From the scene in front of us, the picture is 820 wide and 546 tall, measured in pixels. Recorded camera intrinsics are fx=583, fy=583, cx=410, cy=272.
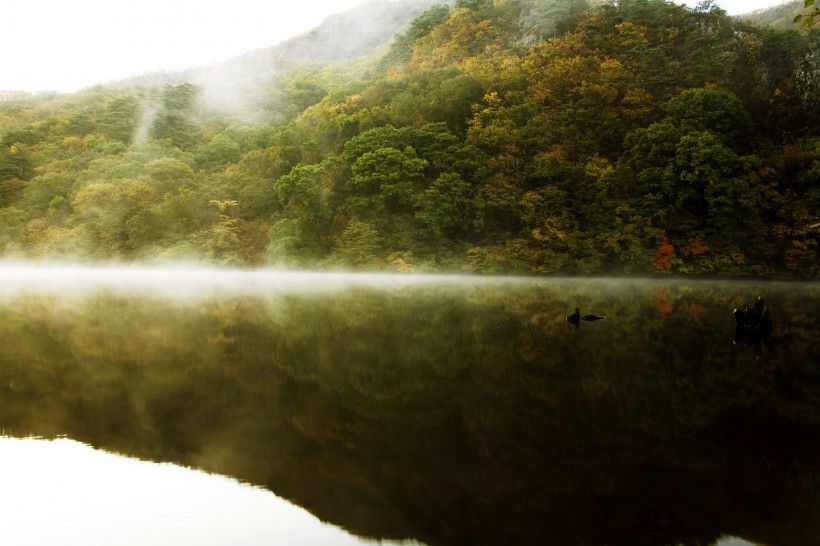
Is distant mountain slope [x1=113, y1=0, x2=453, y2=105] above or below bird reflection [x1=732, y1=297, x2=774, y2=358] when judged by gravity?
above

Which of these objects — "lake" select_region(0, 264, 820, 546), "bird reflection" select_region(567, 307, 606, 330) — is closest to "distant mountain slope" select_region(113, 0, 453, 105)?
"bird reflection" select_region(567, 307, 606, 330)

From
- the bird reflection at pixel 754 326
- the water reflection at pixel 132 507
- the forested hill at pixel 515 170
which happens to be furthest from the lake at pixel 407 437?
the forested hill at pixel 515 170

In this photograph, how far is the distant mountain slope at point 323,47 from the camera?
115812 millimetres

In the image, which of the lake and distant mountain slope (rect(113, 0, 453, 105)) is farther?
distant mountain slope (rect(113, 0, 453, 105))

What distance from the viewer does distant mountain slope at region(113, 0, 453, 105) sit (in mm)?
115812

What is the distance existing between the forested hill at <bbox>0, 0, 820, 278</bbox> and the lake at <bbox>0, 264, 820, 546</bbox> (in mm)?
27426

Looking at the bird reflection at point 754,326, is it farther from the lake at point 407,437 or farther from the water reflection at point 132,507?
the water reflection at point 132,507

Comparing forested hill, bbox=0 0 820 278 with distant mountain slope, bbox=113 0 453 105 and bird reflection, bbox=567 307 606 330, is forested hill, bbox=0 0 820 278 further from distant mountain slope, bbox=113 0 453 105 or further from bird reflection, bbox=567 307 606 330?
distant mountain slope, bbox=113 0 453 105

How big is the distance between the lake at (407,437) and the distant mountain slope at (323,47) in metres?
103

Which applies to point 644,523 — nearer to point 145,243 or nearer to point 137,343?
point 137,343

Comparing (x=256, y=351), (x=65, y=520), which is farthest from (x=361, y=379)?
(x=65, y=520)

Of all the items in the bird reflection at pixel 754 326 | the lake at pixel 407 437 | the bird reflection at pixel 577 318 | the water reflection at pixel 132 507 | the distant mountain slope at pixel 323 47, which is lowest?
the bird reflection at pixel 577 318

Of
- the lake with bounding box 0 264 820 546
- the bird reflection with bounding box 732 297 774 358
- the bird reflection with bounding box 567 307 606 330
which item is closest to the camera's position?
the lake with bounding box 0 264 820 546

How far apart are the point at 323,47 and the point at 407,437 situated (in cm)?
13458
